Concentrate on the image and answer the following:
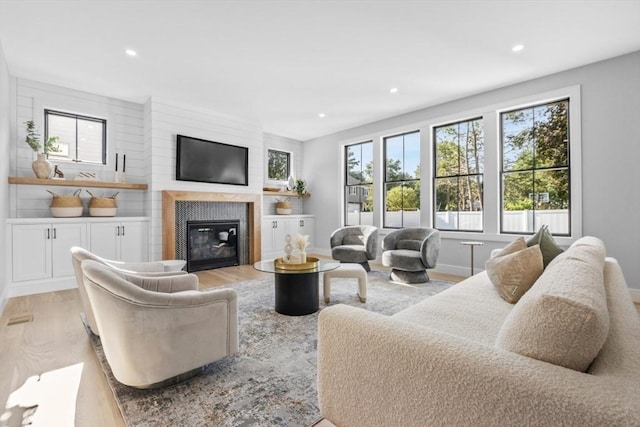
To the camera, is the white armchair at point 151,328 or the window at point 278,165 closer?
the white armchair at point 151,328

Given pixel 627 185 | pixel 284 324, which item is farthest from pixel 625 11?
pixel 284 324

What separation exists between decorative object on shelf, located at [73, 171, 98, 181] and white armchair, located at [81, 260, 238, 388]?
3.41m

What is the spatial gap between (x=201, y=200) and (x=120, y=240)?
52.4 inches

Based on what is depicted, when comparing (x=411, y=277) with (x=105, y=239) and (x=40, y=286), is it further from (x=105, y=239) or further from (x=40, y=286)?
(x=40, y=286)

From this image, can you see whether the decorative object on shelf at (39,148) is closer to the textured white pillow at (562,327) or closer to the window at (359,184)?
the window at (359,184)

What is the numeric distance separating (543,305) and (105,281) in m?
1.88

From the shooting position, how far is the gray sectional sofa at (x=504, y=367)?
0.67 m

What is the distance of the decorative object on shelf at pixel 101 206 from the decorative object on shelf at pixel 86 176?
0.21 metres

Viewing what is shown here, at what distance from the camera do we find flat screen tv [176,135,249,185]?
496 cm

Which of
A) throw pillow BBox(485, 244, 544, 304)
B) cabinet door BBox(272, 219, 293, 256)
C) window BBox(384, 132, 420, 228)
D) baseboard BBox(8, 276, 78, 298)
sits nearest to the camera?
throw pillow BBox(485, 244, 544, 304)

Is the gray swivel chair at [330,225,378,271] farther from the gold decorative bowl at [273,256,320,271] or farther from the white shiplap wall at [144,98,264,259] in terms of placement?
the white shiplap wall at [144,98,264,259]

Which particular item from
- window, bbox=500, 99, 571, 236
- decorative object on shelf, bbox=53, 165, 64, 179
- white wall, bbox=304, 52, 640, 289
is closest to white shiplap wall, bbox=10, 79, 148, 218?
decorative object on shelf, bbox=53, 165, 64, 179

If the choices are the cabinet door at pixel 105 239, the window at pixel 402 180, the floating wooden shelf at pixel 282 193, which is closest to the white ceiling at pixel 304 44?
the window at pixel 402 180

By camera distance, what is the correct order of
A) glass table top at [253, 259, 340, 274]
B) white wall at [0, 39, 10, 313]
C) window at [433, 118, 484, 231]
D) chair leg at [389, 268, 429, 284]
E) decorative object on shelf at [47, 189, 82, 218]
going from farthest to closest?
1. window at [433, 118, 484, 231]
2. chair leg at [389, 268, 429, 284]
3. decorative object on shelf at [47, 189, 82, 218]
4. white wall at [0, 39, 10, 313]
5. glass table top at [253, 259, 340, 274]
